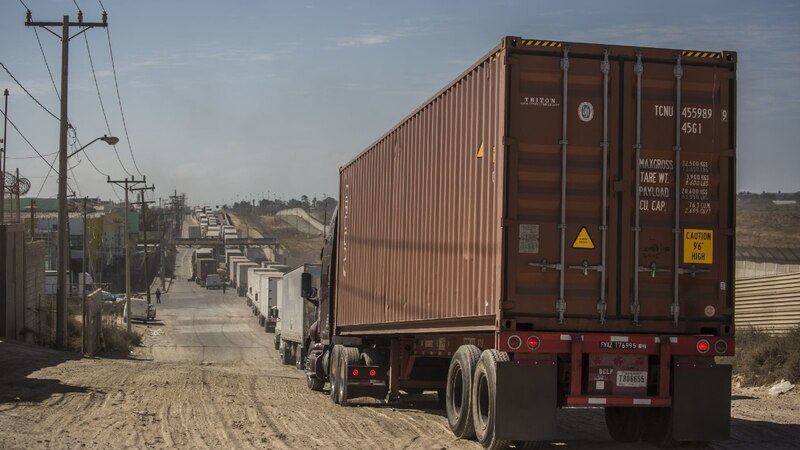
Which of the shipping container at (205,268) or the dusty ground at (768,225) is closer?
the dusty ground at (768,225)

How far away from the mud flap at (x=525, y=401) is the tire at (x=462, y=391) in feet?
3.69

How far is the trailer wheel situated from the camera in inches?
494

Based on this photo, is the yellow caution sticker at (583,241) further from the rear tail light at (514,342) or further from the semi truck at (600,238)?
the rear tail light at (514,342)

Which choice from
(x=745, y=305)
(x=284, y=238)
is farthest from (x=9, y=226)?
(x=284, y=238)

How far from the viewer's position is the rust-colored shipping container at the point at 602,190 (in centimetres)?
1112

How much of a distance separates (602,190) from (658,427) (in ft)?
9.86

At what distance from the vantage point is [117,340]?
151ft

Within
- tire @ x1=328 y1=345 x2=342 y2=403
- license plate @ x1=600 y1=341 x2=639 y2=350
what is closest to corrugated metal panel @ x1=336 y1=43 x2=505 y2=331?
tire @ x1=328 y1=345 x2=342 y2=403

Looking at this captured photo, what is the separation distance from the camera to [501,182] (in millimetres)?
11008

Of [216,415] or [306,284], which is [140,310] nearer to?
[306,284]

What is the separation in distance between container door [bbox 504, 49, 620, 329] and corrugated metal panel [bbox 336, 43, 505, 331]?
238mm

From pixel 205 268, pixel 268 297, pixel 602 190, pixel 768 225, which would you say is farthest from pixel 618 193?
pixel 205 268

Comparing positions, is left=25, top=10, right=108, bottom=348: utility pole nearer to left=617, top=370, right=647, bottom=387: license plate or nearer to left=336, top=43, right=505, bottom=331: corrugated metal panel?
left=336, top=43, right=505, bottom=331: corrugated metal panel

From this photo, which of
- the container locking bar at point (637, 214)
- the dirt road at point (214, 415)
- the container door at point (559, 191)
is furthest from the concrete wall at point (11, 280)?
the container locking bar at point (637, 214)
